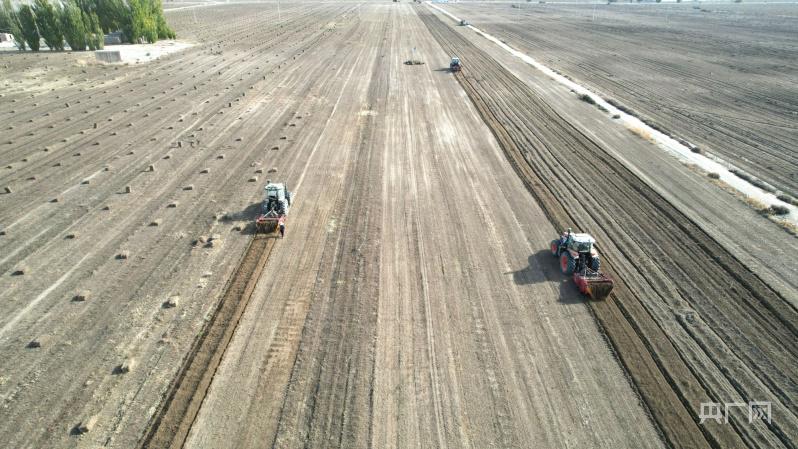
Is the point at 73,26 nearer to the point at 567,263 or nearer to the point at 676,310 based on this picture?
the point at 567,263

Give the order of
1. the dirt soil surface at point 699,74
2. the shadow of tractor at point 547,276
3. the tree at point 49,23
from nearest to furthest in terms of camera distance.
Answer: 1. the shadow of tractor at point 547,276
2. the dirt soil surface at point 699,74
3. the tree at point 49,23

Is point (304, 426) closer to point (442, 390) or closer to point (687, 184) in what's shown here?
point (442, 390)

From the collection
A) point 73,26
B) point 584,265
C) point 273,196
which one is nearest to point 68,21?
point 73,26

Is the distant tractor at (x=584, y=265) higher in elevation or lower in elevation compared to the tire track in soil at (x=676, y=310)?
higher

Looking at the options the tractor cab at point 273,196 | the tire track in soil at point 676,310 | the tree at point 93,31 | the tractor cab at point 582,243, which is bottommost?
the tire track in soil at point 676,310

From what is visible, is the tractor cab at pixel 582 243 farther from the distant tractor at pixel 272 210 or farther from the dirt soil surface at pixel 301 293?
the distant tractor at pixel 272 210

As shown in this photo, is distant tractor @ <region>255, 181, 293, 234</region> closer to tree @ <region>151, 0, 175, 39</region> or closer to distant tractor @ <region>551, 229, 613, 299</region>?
distant tractor @ <region>551, 229, 613, 299</region>

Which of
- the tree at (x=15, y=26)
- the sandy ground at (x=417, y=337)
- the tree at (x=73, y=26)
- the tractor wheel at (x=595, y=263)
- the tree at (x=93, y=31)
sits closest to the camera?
the sandy ground at (x=417, y=337)

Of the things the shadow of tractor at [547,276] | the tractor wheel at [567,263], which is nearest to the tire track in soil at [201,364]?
the shadow of tractor at [547,276]

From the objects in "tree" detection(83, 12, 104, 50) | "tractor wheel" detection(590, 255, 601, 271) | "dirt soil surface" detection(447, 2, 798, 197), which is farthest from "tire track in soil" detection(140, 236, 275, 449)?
"tree" detection(83, 12, 104, 50)
